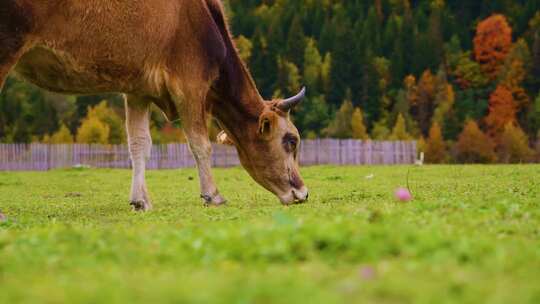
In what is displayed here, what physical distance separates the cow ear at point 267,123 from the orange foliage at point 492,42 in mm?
75345

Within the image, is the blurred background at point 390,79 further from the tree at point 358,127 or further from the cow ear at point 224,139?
the cow ear at point 224,139

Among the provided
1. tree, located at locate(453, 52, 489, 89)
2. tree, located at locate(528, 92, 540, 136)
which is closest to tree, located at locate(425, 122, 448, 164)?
tree, located at locate(528, 92, 540, 136)

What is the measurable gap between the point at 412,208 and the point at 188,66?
4.04m

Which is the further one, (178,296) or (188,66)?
(188,66)

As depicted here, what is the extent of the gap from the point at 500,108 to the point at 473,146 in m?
Answer: 14.5

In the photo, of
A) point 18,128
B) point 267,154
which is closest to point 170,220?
point 267,154

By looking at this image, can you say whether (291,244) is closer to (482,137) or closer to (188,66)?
(188,66)

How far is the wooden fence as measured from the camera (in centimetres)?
4284

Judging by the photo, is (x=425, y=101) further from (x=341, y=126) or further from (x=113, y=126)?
(x=113, y=126)

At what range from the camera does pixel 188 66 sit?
980cm

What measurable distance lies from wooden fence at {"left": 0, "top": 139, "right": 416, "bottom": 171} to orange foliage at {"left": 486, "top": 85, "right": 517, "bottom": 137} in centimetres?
2819

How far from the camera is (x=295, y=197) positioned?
10.5 m

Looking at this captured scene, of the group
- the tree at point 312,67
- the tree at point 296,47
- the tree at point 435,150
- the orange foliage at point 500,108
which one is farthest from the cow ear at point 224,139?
the tree at point 296,47

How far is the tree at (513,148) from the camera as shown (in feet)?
188
